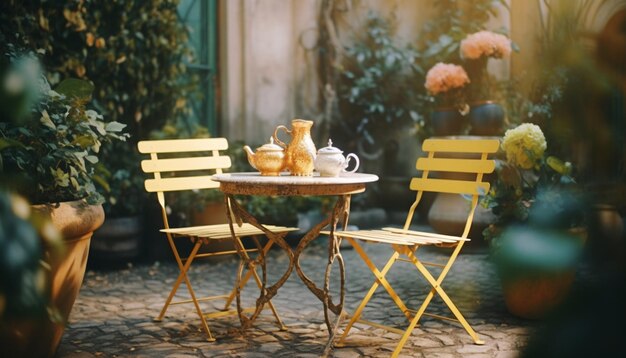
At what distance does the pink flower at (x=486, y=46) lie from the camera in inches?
285

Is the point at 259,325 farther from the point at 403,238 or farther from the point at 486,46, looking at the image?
the point at 486,46

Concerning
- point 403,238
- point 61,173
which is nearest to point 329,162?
point 403,238

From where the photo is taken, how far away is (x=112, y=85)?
270 inches

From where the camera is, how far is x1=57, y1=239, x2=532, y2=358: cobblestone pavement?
13.0 feet

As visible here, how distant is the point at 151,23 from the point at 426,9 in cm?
425

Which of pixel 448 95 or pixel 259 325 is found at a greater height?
pixel 448 95

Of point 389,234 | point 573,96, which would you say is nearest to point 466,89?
point 389,234

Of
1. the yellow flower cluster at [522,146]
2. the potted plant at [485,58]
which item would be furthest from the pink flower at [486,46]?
the yellow flower cluster at [522,146]

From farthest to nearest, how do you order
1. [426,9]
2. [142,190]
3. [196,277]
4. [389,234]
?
[426,9] → [142,190] → [196,277] → [389,234]

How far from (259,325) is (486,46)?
4.08 metres

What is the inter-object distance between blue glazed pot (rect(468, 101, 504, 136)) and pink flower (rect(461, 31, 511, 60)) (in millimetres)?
488

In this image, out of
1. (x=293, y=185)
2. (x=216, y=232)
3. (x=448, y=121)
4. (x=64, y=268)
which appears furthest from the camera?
(x=448, y=121)

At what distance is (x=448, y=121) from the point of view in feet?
25.1

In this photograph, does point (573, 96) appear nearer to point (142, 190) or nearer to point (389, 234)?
point (389, 234)
